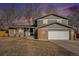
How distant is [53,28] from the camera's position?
540 cm

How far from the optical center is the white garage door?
536 cm

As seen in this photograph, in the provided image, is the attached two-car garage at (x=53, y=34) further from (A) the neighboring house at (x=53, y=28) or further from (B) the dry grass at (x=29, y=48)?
(B) the dry grass at (x=29, y=48)

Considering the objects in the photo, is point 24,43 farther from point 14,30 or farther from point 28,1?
point 28,1

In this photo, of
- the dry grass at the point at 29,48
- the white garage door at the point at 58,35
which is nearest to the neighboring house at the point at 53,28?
the white garage door at the point at 58,35

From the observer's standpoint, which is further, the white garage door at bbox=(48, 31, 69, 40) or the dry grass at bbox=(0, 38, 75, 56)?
the white garage door at bbox=(48, 31, 69, 40)

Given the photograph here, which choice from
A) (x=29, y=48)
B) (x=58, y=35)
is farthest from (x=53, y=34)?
(x=29, y=48)

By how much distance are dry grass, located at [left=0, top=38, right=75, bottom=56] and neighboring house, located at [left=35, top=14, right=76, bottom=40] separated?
0.85 feet

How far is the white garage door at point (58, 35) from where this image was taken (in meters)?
5.36

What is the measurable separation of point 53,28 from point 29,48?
3.25 ft

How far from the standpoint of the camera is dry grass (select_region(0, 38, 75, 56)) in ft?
17.2

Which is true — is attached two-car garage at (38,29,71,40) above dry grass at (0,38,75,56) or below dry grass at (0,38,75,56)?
above

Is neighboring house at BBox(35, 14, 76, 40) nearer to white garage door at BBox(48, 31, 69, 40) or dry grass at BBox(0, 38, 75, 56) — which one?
white garage door at BBox(48, 31, 69, 40)

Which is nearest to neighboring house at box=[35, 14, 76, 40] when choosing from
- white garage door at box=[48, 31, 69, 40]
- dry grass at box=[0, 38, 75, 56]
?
white garage door at box=[48, 31, 69, 40]

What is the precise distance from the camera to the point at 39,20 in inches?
207
